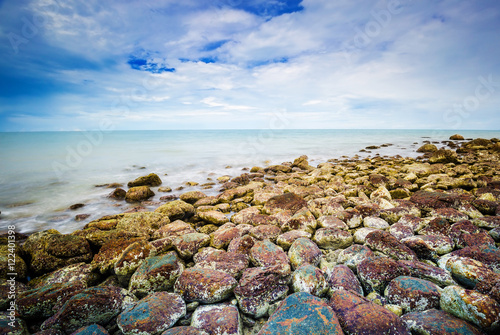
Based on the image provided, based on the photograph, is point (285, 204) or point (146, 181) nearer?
point (285, 204)

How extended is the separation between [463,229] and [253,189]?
5.07 metres

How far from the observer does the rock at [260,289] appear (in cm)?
216

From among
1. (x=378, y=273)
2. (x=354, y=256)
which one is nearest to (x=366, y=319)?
(x=378, y=273)

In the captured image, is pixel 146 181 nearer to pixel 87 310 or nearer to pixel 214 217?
pixel 214 217

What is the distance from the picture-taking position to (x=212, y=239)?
3627 millimetres

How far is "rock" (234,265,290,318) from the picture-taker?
2.16m

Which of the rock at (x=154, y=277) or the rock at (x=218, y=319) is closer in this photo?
the rock at (x=218, y=319)

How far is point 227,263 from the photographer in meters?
2.76

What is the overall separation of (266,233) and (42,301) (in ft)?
9.17

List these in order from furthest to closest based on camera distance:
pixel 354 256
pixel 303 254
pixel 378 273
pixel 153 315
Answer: pixel 303 254, pixel 354 256, pixel 378 273, pixel 153 315

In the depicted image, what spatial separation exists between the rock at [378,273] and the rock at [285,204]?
2.33 m

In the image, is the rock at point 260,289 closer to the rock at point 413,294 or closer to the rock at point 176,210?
the rock at point 413,294

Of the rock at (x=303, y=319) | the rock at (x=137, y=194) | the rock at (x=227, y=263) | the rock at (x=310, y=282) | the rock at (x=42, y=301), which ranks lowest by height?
the rock at (x=137, y=194)

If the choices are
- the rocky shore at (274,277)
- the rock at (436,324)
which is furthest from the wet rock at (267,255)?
the rock at (436,324)
